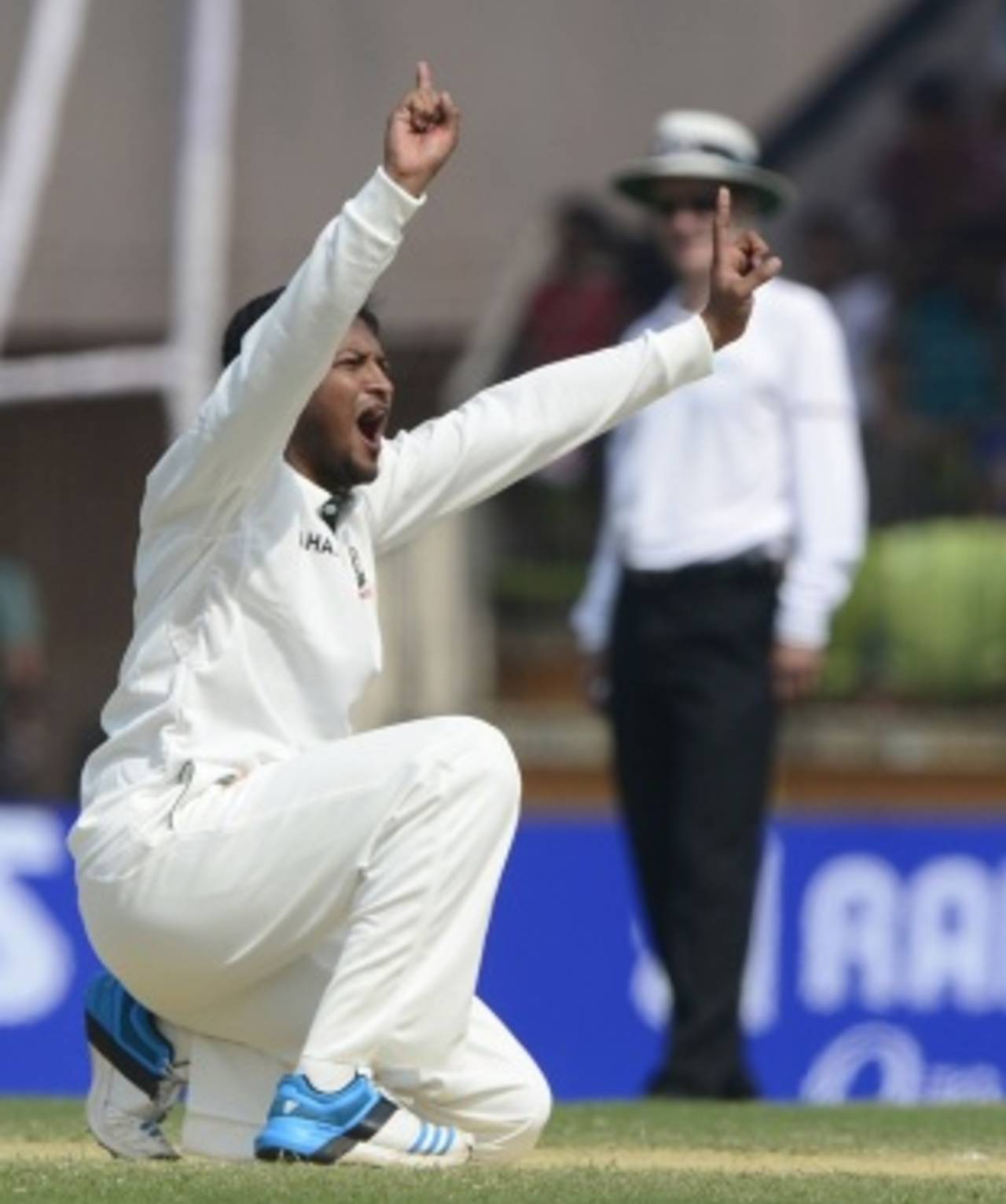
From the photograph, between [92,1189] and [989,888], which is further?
[989,888]

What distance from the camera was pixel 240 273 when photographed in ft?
47.6

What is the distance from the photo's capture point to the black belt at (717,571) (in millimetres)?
9727

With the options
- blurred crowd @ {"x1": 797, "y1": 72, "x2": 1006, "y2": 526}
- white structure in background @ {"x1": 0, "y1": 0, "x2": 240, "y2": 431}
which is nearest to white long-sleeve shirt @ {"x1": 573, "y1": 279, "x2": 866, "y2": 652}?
blurred crowd @ {"x1": 797, "y1": 72, "x2": 1006, "y2": 526}

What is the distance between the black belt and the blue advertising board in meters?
2.35

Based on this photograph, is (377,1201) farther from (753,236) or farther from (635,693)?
(635,693)

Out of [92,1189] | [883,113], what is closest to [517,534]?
[883,113]

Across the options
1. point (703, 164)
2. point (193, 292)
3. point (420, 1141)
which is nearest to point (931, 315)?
point (193, 292)

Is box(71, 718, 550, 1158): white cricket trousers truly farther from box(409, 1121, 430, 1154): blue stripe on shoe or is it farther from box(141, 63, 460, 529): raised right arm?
box(141, 63, 460, 529): raised right arm

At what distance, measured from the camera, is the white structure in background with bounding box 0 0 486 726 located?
14.0m

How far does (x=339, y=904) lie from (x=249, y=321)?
106 cm

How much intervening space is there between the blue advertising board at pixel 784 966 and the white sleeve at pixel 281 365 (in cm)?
569

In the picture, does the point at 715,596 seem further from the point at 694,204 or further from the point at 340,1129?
the point at 340,1129

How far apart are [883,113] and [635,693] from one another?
523 cm

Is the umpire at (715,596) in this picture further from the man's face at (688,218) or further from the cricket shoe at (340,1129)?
the cricket shoe at (340,1129)
